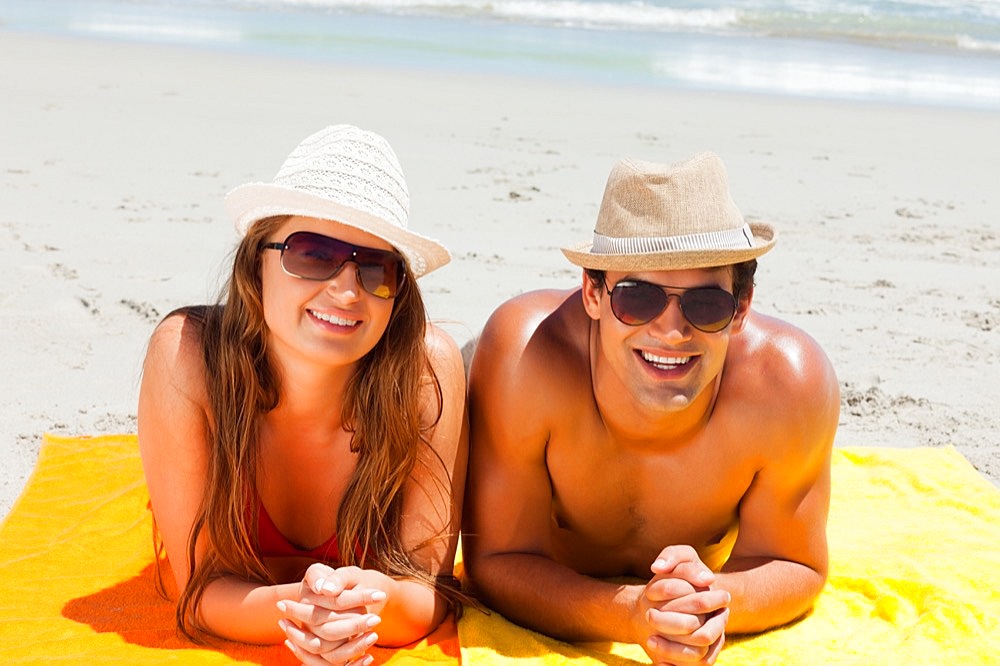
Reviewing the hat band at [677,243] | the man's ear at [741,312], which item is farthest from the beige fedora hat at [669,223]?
the man's ear at [741,312]

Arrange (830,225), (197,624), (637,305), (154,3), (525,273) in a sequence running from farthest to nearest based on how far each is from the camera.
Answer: (154,3) → (830,225) → (525,273) → (197,624) → (637,305)

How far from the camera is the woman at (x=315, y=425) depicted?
328 cm

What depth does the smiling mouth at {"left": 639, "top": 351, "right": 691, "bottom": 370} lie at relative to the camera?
330cm

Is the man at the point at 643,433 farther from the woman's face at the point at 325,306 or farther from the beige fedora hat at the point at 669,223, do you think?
the woman's face at the point at 325,306

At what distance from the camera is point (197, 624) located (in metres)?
3.52

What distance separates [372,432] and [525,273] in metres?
3.54

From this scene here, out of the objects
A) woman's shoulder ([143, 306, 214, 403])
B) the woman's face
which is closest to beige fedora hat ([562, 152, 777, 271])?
the woman's face

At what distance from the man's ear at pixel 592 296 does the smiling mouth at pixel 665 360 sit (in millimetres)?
202

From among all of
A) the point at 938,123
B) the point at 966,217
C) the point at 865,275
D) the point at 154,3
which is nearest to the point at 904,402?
the point at 865,275

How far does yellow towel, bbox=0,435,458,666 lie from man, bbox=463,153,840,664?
384 mm

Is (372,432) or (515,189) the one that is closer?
(372,432)

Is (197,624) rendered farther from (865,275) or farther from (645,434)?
(865,275)

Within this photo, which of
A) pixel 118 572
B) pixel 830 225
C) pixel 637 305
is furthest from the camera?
pixel 830 225

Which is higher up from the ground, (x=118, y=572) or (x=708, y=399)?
(x=708, y=399)
